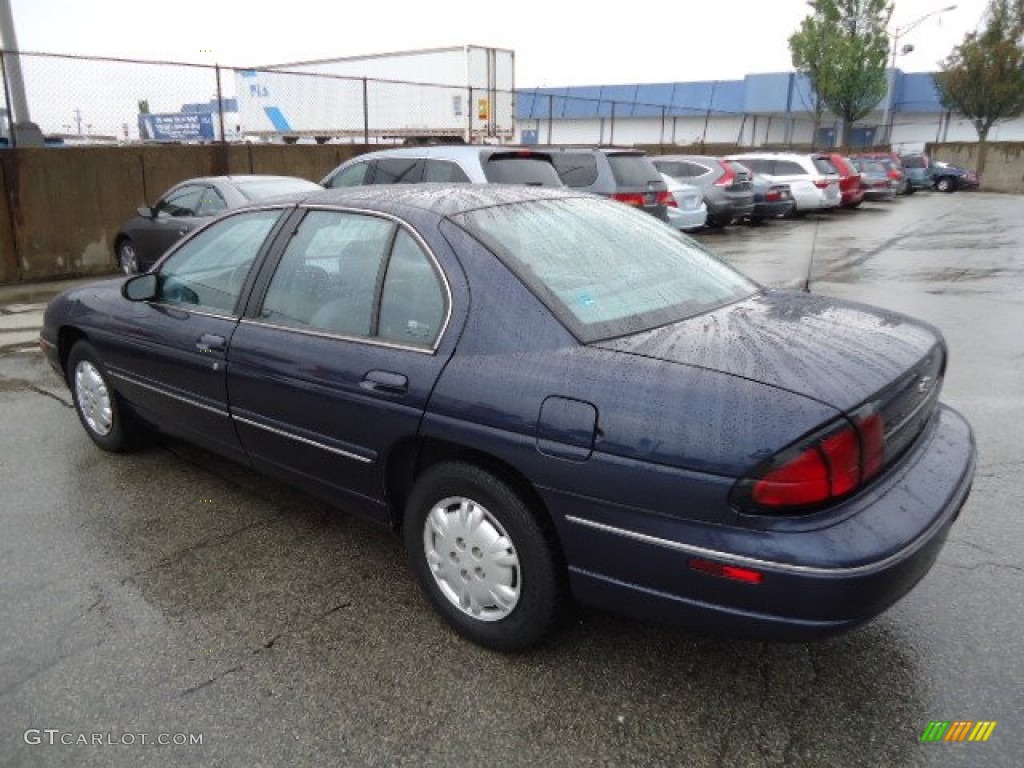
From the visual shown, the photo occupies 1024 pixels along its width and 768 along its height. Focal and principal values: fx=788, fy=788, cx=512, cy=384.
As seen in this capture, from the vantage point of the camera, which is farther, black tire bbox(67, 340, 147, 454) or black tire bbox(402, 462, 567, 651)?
black tire bbox(67, 340, 147, 454)

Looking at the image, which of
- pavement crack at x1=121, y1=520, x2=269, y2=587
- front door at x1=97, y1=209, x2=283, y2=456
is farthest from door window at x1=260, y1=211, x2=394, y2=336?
pavement crack at x1=121, y1=520, x2=269, y2=587

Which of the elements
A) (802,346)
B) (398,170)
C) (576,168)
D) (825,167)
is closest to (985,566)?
(802,346)

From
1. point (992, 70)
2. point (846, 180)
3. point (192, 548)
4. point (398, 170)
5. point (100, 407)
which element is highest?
point (992, 70)

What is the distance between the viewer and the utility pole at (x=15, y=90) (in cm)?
1121

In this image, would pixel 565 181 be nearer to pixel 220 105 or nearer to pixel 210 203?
pixel 210 203

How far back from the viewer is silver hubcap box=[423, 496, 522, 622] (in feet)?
8.65

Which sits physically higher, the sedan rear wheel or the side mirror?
the side mirror

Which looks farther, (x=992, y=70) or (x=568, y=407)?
(x=992, y=70)

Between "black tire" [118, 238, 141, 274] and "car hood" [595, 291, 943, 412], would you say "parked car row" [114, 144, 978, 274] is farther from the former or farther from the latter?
"car hood" [595, 291, 943, 412]

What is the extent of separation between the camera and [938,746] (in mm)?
2293

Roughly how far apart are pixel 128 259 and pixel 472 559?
9946mm

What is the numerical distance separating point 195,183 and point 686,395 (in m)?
8.88

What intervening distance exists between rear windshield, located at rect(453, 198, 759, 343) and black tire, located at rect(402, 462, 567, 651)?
0.62m

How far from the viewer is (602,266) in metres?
2.99
